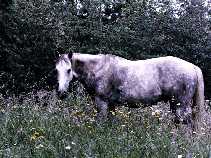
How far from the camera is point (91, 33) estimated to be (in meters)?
24.9

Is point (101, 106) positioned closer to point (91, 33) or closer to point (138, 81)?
point (138, 81)

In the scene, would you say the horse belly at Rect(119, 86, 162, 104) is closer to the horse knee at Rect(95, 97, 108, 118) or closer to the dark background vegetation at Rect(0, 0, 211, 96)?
the horse knee at Rect(95, 97, 108, 118)

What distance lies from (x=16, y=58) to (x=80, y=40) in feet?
21.2

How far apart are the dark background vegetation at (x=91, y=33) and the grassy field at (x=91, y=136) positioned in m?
10.6

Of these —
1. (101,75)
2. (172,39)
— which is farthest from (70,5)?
(101,75)

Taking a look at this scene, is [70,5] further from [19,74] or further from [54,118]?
[54,118]

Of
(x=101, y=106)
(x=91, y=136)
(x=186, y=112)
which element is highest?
(x=91, y=136)

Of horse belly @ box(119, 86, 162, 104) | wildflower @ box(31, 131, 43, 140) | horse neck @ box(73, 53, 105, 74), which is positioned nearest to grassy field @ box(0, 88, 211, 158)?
wildflower @ box(31, 131, 43, 140)

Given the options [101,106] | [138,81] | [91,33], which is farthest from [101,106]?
[91,33]

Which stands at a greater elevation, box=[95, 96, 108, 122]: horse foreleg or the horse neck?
the horse neck

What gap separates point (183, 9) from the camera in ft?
97.9

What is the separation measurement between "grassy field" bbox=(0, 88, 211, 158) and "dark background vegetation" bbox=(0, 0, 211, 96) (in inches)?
417

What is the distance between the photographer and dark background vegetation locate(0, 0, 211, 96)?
764 inches

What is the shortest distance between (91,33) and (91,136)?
1910 cm
